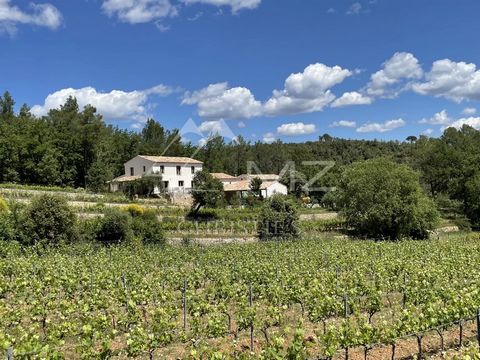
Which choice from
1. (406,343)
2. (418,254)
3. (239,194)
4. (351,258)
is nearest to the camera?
(406,343)

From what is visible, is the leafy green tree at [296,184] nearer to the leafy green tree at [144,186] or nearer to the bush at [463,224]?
the leafy green tree at [144,186]

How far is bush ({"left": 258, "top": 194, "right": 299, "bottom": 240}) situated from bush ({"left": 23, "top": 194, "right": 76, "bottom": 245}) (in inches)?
528

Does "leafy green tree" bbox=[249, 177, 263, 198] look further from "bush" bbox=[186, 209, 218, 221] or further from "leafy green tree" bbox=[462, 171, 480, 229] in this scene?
"leafy green tree" bbox=[462, 171, 480, 229]

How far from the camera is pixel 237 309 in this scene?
378 inches

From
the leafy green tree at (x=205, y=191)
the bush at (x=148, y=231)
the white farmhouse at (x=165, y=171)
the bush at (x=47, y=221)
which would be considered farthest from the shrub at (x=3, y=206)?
the white farmhouse at (x=165, y=171)

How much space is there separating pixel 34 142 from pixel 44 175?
3.67m

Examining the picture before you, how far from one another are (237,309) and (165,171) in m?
39.9

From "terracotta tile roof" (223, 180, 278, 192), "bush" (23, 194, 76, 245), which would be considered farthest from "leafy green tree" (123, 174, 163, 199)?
"bush" (23, 194, 76, 245)

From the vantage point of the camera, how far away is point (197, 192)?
3669 cm

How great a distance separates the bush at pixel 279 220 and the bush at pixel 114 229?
10011 millimetres

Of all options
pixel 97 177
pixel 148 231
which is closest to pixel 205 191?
pixel 148 231

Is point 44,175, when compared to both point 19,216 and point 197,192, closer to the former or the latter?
point 197,192

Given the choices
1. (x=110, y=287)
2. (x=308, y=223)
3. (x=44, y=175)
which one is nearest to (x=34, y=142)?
(x=44, y=175)

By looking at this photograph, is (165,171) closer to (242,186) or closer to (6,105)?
(242,186)
